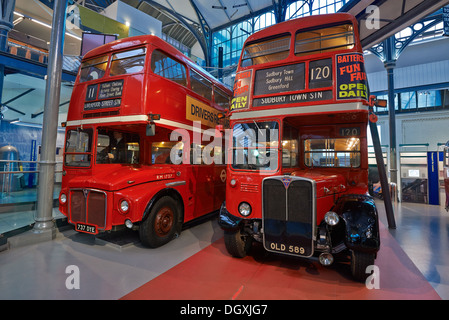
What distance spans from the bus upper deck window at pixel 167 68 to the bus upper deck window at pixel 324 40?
2590 millimetres

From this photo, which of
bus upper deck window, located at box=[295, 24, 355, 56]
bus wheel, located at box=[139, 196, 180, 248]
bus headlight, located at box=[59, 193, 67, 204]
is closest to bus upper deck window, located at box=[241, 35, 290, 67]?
bus upper deck window, located at box=[295, 24, 355, 56]

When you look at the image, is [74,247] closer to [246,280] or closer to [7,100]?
[246,280]

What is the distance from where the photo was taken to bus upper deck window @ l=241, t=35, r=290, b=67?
3.96 meters

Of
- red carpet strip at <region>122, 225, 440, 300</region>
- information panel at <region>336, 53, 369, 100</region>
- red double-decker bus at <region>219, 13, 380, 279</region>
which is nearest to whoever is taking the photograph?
red carpet strip at <region>122, 225, 440, 300</region>

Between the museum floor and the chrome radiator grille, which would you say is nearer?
the museum floor

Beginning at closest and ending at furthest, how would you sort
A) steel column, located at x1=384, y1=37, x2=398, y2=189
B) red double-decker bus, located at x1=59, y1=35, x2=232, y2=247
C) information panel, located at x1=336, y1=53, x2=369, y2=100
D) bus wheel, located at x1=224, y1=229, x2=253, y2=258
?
information panel, located at x1=336, y1=53, x2=369, y2=100 < bus wheel, located at x1=224, y1=229, x2=253, y2=258 < red double-decker bus, located at x1=59, y1=35, x2=232, y2=247 < steel column, located at x1=384, y1=37, x2=398, y2=189

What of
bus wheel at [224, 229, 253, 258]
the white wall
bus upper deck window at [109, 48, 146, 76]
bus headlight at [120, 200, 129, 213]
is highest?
the white wall

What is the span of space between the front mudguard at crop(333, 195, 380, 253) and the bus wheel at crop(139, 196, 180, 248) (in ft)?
10.3

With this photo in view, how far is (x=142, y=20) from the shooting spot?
1094 centimetres

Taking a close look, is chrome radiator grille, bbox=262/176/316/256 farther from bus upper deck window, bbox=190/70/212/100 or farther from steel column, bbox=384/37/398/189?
steel column, bbox=384/37/398/189

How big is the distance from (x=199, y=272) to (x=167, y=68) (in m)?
3.97

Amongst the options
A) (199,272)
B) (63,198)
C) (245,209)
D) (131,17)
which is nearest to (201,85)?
(245,209)

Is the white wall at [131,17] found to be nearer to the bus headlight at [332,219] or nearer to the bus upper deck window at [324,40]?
the bus upper deck window at [324,40]

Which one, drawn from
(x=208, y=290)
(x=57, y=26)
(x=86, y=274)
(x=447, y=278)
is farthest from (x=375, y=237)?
(x=57, y=26)
